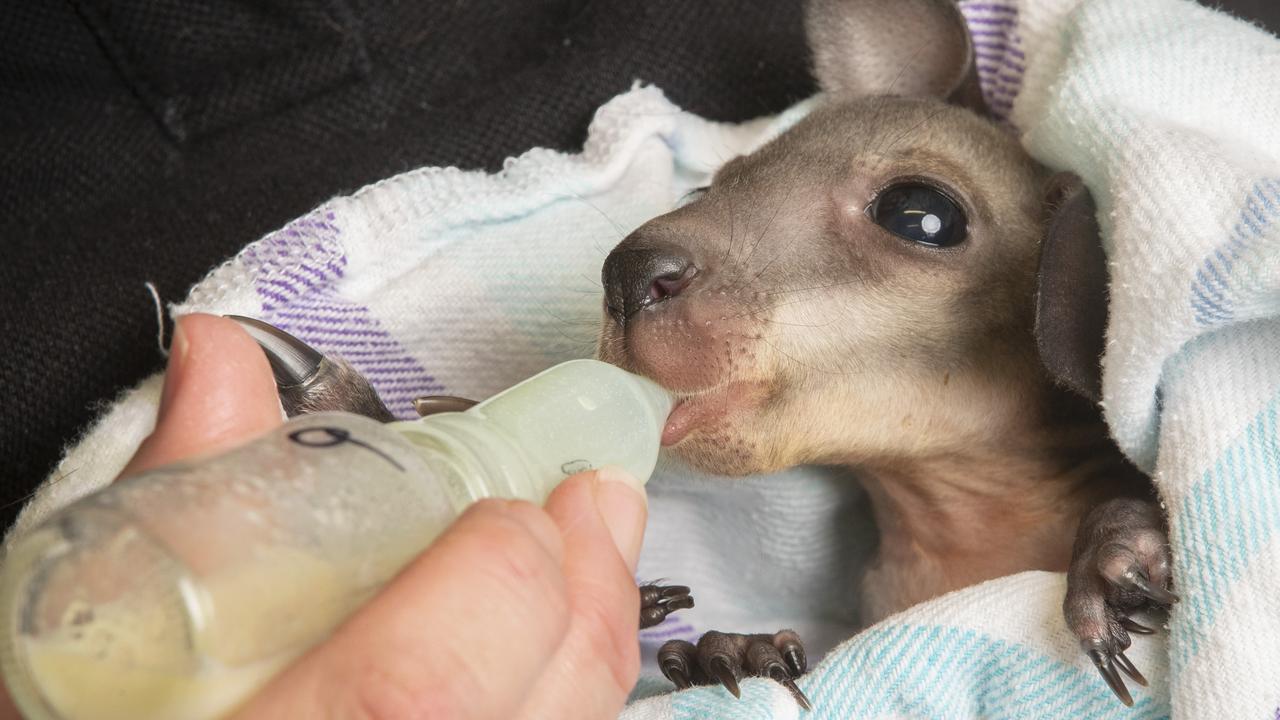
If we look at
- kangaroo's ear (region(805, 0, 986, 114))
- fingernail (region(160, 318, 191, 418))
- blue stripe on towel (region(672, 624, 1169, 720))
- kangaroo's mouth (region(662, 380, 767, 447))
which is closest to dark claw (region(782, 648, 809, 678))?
blue stripe on towel (region(672, 624, 1169, 720))

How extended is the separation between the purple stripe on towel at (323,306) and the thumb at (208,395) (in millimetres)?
718

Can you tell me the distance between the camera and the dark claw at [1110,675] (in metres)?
1.41

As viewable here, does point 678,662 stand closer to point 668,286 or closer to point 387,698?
point 668,286

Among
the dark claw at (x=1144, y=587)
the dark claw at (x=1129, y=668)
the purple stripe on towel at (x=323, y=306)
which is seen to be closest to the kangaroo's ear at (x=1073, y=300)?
the dark claw at (x=1144, y=587)

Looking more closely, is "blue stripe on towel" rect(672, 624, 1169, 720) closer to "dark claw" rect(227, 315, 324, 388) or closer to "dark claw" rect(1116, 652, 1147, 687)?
"dark claw" rect(1116, 652, 1147, 687)

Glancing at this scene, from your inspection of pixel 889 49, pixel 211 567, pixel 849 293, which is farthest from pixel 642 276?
pixel 889 49

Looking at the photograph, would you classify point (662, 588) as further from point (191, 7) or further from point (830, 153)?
point (191, 7)

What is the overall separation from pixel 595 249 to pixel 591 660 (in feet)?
4.25

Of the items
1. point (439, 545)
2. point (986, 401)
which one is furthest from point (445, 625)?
point (986, 401)

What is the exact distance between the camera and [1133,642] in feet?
4.95

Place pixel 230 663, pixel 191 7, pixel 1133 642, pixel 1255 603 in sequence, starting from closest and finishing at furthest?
pixel 230 663 < pixel 1255 603 < pixel 1133 642 < pixel 191 7

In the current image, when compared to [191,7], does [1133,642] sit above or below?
below

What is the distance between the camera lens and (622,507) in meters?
1.10

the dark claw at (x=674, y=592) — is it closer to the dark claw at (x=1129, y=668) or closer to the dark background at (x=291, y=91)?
the dark claw at (x=1129, y=668)
